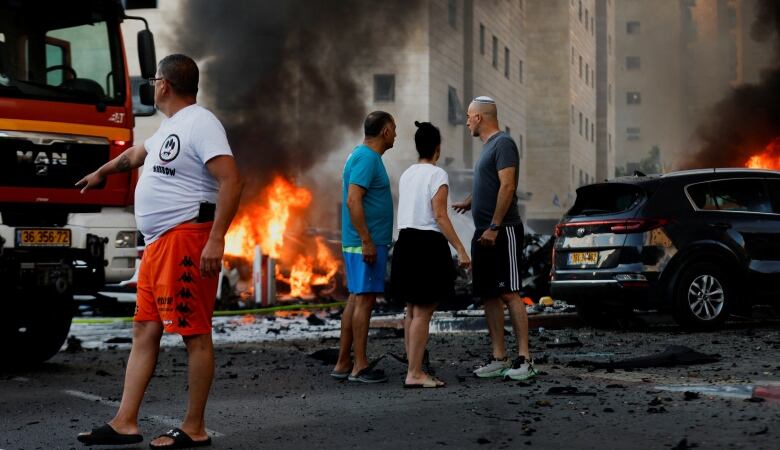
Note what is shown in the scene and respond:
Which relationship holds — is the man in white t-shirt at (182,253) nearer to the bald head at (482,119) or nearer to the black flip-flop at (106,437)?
the black flip-flop at (106,437)

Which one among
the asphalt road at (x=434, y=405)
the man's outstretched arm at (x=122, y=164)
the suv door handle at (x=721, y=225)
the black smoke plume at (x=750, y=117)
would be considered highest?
the black smoke plume at (x=750, y=117)

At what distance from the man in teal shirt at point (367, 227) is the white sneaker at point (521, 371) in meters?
0.91

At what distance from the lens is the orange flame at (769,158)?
90.5ft

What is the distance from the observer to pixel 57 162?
29.7ft

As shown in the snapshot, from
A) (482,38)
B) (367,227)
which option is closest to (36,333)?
(367,227)

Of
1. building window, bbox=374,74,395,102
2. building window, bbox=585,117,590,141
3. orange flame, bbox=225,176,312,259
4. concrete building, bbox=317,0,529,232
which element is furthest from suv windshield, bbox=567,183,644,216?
building window, bbox=585,117,590,141

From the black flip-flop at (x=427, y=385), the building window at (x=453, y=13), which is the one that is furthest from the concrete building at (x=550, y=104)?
the black flip-flop at (x=427, y=385)

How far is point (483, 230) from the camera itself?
26.5ft

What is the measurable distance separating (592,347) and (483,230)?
2499 mm

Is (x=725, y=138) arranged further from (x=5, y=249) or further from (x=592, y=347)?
(x=5, y=249)

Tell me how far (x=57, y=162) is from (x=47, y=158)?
100mm

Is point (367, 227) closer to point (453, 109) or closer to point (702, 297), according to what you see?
point (702, 297)

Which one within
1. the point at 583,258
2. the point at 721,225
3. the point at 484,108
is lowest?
the point at 583,258

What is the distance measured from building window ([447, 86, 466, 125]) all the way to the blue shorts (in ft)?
103
